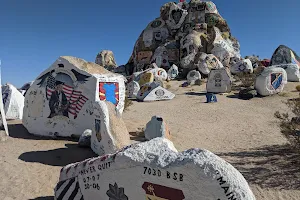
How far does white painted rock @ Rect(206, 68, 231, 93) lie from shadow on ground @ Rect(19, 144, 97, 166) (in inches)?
483

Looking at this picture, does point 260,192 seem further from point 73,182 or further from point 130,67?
point 130,67

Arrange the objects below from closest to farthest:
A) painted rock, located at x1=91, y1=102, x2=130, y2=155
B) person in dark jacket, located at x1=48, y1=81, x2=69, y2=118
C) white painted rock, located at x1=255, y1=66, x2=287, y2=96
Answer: painted rock, located at x1=91, y1=102, x2=130, y2=155 < person in dark jacket, located at x1=48, y1=81, x2=69, y2=118 < white painted rock, located at x1=255, y1=66, x2=287, y2=96

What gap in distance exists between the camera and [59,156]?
622 centimetres

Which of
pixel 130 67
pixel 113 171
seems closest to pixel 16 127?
pixel 113 171

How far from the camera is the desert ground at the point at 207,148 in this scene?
4.72 metres

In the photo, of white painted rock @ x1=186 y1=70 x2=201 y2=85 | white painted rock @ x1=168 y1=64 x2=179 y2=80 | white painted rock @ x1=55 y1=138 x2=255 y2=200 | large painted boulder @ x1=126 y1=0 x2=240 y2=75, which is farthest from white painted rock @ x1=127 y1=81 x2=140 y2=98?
white painted rock @ x1=55 y1=138 x2=255 y2=200

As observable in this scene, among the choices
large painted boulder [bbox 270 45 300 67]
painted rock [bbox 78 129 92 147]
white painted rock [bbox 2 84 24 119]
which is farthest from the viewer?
large painted boulder [bbox 270 45 300 67]

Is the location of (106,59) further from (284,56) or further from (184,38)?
(284,56)

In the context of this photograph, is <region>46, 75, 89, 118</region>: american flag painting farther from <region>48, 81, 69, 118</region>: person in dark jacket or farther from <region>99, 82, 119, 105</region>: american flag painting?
<region>99, 82, 119, 105</region>: american flag painting

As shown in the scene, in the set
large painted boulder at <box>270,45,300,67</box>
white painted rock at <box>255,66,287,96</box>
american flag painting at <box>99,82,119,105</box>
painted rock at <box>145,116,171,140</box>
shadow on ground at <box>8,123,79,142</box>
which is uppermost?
large painted boulder at <box>270,45,300,67</box>

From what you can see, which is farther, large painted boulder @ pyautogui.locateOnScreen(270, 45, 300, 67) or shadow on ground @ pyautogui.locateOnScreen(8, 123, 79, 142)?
large painted boulder @ pyautogui.locateOnScreen(270, 45, 300, 67)

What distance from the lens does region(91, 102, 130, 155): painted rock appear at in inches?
217

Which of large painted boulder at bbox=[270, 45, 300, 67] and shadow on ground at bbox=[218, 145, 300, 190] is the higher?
large painted boulder at bbox=[270, 45, 300, 67]

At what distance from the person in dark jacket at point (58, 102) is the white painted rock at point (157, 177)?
4.53 meters
